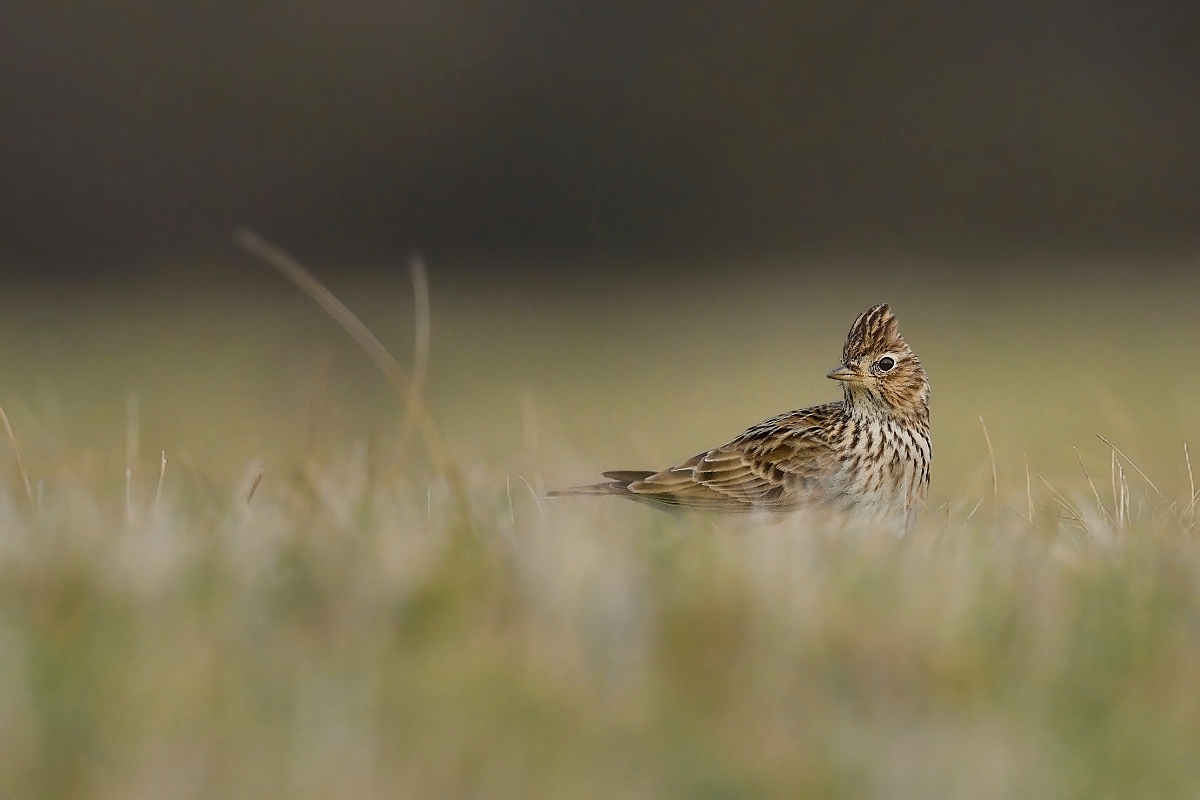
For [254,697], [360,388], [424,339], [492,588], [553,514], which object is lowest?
[254,697]

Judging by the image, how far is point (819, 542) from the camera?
282 centimetres

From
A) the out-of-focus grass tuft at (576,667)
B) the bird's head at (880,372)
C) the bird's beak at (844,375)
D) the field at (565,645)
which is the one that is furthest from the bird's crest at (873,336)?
the out-of-focus grass tuft at (576,667)

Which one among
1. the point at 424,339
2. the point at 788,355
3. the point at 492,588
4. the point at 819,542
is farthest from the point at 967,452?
the point at 492,588

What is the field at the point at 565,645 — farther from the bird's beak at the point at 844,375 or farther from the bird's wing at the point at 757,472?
the bird's beak at the point at 844,375

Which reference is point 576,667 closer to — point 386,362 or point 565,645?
point 565,645

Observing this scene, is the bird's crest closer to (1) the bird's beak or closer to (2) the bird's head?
(2) the bird's head

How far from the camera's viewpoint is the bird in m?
3.80

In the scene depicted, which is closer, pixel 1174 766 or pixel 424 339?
pixel 1174 766

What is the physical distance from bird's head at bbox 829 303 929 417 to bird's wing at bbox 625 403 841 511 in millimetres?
105

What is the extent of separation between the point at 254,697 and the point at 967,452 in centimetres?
724

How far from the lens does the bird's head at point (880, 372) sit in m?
4.11

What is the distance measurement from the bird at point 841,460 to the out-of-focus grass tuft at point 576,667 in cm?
115

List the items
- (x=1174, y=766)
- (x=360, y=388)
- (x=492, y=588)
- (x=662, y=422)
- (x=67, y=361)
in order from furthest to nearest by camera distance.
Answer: (x=67, y=361) → (x=360, y=388) → (x=662, y=422) → (x=492, y=588) → (x=1174, y=766)

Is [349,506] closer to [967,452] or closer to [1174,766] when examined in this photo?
[1174,766]
